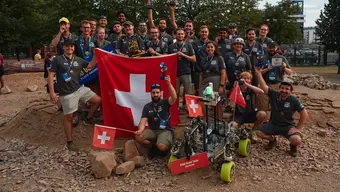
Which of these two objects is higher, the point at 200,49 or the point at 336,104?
the point at 200,49

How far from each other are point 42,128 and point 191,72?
144 inches

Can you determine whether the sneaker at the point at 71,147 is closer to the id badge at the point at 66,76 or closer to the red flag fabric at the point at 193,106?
the id badge at the point at 66,76

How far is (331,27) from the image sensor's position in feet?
85.0

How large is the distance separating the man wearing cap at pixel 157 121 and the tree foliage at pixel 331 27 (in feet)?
75.9

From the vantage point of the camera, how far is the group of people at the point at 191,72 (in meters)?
6.09

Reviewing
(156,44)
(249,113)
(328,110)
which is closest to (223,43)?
(156,44)

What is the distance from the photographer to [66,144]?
7059mm

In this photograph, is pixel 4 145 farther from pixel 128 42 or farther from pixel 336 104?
pixel 336 104

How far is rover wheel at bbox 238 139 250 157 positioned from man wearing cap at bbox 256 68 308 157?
1.58 feet

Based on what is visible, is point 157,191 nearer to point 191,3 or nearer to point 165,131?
point 165,131

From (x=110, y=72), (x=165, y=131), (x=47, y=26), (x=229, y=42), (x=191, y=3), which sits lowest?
(x=165, y=131)

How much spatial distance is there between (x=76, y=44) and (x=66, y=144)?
2.07 metres

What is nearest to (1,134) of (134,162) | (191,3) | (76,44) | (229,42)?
(76,44)

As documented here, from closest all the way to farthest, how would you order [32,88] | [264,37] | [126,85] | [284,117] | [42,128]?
1. [284,117]
2. [126,85]
3. [264,37]
4. [42,128]
5. [32,88]
